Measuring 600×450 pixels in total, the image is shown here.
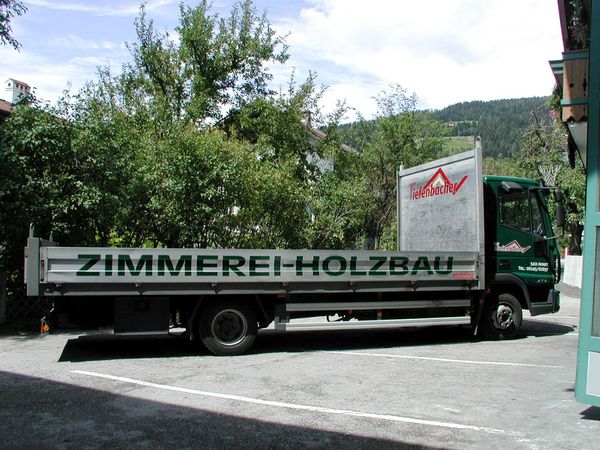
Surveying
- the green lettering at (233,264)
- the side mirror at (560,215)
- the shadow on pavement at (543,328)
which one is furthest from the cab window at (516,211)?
the green lettering at (233,264)

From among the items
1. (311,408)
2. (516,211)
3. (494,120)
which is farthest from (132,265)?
(494,120)

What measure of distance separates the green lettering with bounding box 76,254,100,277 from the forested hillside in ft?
334

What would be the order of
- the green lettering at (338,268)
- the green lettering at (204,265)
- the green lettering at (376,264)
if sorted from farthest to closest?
the green lettering at (376,264) → the green lettering at (338,268) → the green lettering at (204,265)

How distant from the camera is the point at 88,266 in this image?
7.75 meters

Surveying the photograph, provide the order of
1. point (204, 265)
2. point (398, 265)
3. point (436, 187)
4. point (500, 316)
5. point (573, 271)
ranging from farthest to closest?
point (573, 271) → point (436, 187) → point (500, 316) → point (398, 265) → point (204, 265)

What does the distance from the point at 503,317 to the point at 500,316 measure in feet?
0.24

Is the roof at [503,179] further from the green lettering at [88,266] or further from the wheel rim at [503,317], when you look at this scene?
the green lettering at [88,266]

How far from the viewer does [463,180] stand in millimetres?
9984

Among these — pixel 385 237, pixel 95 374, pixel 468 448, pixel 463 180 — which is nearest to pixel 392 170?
pixel 385 237

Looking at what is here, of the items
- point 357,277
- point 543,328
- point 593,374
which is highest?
point 357,277

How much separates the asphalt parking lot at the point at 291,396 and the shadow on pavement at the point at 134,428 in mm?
16

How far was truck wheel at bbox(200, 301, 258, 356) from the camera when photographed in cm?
848

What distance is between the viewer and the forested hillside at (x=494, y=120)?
120000 millimetres

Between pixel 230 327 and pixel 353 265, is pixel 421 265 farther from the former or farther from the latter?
pixel 230 327
